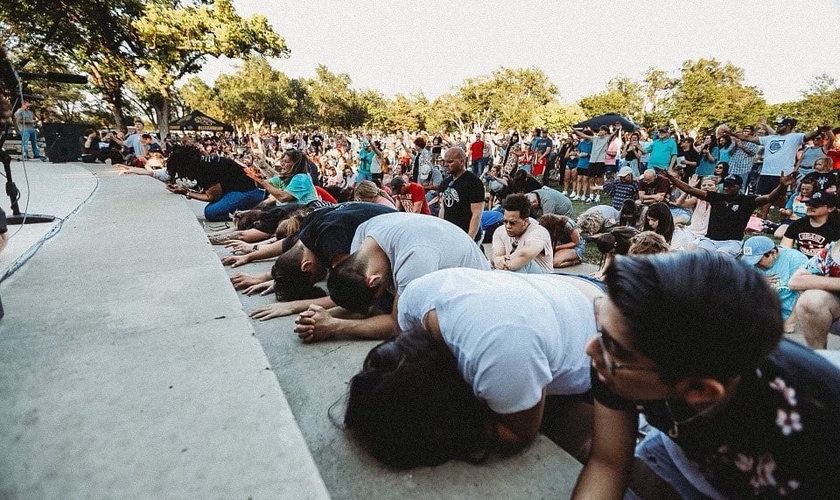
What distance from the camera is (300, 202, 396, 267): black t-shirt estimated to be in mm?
2695

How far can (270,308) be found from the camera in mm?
2629

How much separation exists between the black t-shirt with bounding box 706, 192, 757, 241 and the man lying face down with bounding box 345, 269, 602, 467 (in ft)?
15.5

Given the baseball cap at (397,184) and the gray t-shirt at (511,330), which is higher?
the baseball cap at (397,184)

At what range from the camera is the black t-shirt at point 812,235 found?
3959 millimetres

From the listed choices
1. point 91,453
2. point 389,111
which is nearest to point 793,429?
point 91,453

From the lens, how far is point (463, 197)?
16.6 ft

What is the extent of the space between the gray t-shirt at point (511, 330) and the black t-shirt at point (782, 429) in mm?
394

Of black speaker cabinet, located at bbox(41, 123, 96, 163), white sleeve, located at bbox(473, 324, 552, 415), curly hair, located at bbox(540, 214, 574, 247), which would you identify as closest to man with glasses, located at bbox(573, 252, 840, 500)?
white sleeve, located at bbox(473, 324, 552, 415)

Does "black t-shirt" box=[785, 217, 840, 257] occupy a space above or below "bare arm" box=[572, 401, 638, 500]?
above

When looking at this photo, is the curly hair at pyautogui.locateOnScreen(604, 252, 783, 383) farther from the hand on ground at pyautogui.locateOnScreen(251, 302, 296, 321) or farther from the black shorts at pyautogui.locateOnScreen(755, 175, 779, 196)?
the black shorts at pyautogui.locateOnScreen(755, 175, 779, 196)

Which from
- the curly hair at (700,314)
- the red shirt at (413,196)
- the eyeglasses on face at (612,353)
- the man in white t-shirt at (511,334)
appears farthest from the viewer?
the red shirt at (413,196)

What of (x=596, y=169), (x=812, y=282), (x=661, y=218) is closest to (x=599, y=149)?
(x=596, y=169)

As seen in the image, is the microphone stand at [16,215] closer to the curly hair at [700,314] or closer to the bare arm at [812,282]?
the curly hair at [700,314]

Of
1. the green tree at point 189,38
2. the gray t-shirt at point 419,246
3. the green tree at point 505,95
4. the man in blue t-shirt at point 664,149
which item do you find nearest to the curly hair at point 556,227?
the gray t-shirt at point 419,246
